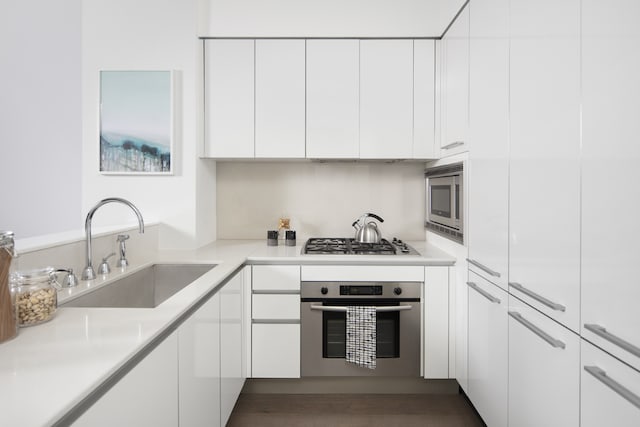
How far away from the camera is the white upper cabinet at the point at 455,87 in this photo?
2.44 m

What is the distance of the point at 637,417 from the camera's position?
1.07 metres

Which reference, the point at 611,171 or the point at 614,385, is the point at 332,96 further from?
the point at 614,385

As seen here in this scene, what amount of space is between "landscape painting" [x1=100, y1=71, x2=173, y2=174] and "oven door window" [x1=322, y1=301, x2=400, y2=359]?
1.45 meters

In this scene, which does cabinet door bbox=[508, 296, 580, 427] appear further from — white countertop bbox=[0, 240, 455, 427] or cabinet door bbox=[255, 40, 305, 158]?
cabinet door bbox=[255, 40, 305, 158]

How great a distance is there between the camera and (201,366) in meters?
1.80

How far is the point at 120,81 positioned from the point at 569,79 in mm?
2546

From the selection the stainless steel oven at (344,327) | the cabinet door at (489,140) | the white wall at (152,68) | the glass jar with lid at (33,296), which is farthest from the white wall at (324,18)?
the glass jar with lid at (33,296)

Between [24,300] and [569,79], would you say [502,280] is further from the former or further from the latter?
[24,300]

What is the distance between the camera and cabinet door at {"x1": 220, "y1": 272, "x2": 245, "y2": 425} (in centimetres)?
216

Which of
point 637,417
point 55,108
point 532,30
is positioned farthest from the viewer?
point 55,108

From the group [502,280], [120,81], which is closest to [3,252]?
[502,280]

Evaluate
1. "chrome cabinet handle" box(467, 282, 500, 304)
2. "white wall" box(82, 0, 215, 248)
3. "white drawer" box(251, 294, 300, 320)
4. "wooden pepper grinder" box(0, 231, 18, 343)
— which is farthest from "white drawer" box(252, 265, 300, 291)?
"wooden pepper grinder" box(0, 231, 18, 343)

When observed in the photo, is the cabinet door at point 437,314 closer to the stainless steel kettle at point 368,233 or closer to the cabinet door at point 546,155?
the stainless steel kettle at point 368,233

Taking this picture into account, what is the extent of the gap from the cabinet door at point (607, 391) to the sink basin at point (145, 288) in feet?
5.62
